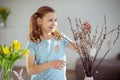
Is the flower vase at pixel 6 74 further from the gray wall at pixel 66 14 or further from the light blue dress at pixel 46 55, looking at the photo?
the gray wall at pixel 66 14

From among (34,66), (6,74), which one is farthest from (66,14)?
(6,74)

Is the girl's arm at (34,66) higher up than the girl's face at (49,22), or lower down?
lower down

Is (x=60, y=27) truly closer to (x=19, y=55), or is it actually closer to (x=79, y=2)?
(x=79, y=2)

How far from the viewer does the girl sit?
1.41 meters

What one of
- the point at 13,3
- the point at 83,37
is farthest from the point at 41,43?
the point at 13,3

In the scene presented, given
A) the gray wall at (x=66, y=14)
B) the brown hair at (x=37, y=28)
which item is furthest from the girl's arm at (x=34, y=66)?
the gray wall at (x=66, y=14)

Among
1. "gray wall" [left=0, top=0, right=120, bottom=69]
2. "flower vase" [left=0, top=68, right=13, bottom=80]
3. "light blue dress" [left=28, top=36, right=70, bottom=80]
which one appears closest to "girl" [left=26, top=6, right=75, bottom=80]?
"light blue dress" [left=28, top=36, right=70, bottom=80]

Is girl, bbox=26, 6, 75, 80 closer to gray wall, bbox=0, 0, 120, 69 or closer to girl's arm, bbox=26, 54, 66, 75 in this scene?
girl's arm, bbox=26, 54, 66, 75

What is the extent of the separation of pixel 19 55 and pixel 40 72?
24cm

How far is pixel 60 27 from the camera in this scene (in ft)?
13.3

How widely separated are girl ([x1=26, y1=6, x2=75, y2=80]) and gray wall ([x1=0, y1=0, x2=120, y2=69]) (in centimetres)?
253

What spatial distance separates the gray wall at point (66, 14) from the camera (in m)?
3.89

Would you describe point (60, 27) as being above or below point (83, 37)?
below

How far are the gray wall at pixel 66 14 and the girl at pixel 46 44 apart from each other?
2528mm
